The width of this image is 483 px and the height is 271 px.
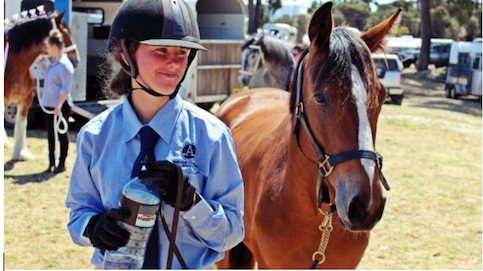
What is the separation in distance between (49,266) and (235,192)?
12.1ft

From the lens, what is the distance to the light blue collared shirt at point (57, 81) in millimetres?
8148

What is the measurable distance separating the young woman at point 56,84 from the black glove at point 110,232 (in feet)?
21.5

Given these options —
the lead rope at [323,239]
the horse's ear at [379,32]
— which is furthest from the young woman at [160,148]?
the horse's ear at [379,32]

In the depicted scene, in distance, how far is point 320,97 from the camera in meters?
2.86

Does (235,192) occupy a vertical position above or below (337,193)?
above

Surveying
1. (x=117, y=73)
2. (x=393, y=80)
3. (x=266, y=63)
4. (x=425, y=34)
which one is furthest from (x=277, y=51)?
(x=425, y=34)

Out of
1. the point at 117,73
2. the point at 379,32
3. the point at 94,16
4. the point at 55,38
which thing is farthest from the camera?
the point at 94,16

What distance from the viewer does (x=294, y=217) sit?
10.6 ft

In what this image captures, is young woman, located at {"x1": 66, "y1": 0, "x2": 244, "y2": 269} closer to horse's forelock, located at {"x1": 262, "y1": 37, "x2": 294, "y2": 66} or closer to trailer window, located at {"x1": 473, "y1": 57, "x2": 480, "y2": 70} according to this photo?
horse's forelock, located at {"x1": 262, "y1": 37, "x2": 294, "y2": 66}

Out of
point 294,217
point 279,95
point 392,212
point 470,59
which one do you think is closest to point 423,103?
point 470,59

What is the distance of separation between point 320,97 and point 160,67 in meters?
1.03

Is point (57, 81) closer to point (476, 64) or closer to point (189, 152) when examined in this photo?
point (189, 152)

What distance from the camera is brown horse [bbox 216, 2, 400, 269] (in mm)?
2654

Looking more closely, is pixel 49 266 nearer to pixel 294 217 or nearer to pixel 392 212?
pixel 294 217
